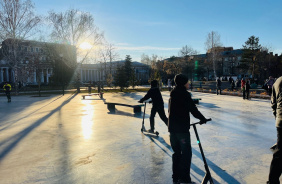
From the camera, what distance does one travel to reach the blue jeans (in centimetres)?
368

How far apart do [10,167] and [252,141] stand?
6.15m

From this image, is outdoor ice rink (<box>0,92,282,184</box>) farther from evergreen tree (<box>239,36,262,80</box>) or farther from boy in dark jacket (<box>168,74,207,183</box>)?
evergreen tree (<box>239,36,262,80</box>)

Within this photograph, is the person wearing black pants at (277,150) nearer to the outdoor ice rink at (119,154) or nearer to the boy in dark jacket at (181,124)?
the outdoor ice rink at (119,154)

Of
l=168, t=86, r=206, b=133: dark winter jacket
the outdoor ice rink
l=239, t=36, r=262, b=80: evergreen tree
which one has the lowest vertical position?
the outdoor ice rink

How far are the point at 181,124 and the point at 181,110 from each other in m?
0.23

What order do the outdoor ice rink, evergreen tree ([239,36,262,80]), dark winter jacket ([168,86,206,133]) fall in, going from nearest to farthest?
dark winter jacket ([168,86,206,133]), the outdoor ice rink, evergreen tree ([239,36,262,80])

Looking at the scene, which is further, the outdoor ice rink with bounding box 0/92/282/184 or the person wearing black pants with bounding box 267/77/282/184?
the outdoor ice rink with bounding box 0/92/282/184

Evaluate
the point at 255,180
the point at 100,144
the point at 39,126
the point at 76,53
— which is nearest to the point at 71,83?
the point at 76,53

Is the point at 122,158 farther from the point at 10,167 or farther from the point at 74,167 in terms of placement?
the point at 10,167

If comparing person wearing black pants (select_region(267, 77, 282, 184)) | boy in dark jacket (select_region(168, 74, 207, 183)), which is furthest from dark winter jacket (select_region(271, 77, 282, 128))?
boy in dark jacket (select_region(168, 74, 207, 183))

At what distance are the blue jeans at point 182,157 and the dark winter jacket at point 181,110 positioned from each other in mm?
127

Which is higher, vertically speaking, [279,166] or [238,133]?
[279,166]

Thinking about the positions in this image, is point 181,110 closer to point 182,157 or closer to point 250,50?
point 182,157

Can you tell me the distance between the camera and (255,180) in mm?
3939
